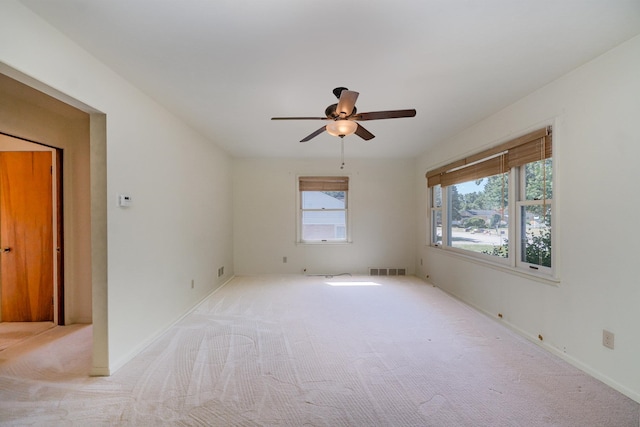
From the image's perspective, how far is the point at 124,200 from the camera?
224 centimetres

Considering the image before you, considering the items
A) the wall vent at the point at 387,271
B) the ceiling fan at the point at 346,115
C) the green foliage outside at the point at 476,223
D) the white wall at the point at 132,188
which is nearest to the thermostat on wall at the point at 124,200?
the white wall at the point at 132,188

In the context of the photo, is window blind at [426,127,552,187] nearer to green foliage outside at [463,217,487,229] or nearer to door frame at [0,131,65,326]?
green foliage outside at [463,217,487,229]

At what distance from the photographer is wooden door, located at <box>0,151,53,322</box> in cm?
302

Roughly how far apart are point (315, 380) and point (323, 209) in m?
A: 3.84

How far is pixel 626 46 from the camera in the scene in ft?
6.03

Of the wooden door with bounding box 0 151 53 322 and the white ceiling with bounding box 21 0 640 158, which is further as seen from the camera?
the wooden door with bounding box 0 151 53 322

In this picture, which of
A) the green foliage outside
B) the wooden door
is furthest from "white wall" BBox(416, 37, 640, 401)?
the wooden door

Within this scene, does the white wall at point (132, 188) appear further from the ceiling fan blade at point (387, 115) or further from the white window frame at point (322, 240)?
the white window frame at point (322, 240)

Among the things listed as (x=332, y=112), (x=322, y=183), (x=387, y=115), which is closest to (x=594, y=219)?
(x=387, y=115)

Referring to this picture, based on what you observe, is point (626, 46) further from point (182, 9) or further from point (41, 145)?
point (41, 145)

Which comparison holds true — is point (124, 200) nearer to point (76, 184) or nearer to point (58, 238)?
point (76, 184)

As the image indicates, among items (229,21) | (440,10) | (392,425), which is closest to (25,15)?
(229,21)

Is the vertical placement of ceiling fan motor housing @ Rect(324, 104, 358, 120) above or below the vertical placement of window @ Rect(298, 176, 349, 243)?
above

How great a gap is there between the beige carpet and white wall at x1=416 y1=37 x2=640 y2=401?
0.23 meters
